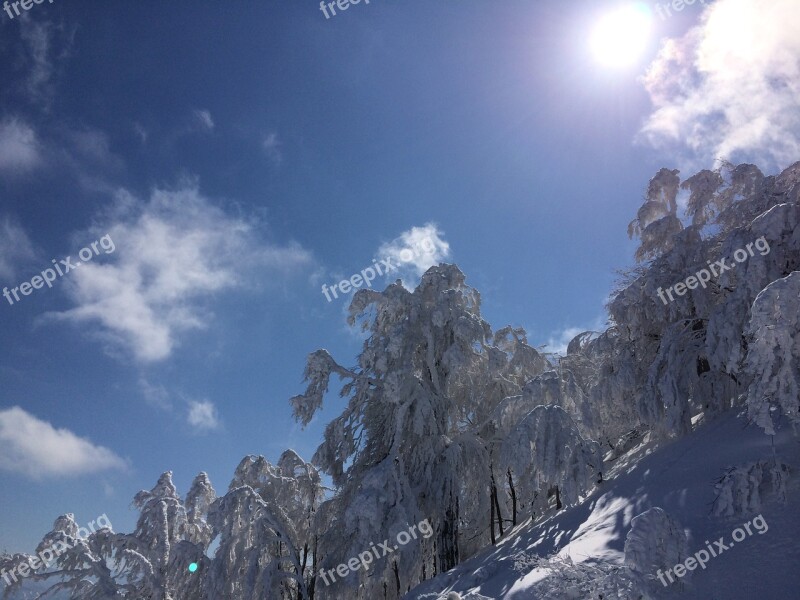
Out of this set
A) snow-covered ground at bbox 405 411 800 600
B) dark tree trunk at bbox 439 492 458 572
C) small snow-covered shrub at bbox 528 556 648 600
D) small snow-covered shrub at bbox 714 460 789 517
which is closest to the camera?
small snow-covered shrub at bbox 528 556 648 600

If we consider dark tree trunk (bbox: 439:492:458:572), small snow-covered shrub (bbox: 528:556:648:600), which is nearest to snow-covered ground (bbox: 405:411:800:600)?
small snow-covered shrub (bbox: 528:556:648:600)

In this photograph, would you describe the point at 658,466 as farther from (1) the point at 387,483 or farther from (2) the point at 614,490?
(1) the point at 387,483

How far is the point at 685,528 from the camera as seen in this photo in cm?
713

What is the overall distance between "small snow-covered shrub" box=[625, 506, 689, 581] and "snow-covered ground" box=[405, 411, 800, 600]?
27cm

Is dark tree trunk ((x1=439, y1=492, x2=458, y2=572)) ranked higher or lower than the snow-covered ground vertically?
higher

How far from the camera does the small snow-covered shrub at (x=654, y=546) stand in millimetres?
6027

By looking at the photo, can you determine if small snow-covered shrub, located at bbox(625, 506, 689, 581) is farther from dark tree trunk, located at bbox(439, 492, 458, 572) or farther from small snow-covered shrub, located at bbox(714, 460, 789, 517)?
dark tree trunk, located at bbox(439, 492, 458, 572)

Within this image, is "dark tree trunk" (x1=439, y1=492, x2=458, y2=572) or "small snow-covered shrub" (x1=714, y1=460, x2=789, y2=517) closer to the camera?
"small snow-covered shrub" (x1=714, y1=460, x2=789, y2=517)

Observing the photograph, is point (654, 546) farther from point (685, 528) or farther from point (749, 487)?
point (749, 487)

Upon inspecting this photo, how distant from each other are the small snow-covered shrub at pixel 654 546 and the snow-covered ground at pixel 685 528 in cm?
27

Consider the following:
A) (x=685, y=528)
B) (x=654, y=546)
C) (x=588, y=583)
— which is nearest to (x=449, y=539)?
(x=685, y=528)

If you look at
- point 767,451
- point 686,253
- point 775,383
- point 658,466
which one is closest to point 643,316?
point 686,253

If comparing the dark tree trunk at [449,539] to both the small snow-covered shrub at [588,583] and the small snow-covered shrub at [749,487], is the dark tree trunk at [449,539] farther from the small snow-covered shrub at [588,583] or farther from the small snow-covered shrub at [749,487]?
the small snow-covered shrub at [749,487]

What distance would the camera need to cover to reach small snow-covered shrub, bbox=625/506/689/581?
19.8 ft
